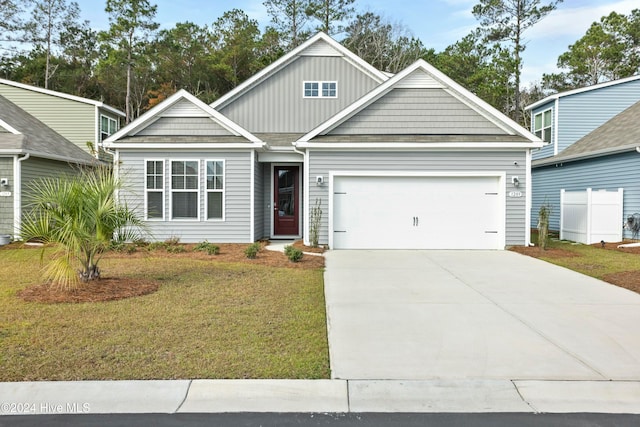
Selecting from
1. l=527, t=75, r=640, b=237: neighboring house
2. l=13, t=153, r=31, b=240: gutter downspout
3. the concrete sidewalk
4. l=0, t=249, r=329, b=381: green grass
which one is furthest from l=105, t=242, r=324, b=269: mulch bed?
l=527, t=75, r=640, b=237: neighboring house

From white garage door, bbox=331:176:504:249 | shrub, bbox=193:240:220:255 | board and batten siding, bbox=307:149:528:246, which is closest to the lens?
shrub, bbox=193:240:220:255

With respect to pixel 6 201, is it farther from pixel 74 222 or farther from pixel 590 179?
pixel 590 179

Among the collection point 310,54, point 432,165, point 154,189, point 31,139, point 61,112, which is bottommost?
point 154,189

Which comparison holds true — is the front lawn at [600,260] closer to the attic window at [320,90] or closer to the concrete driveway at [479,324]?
the concrete driveway at [479,324]

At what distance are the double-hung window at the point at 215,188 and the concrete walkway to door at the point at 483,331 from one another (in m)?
5.25

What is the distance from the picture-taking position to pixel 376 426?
362 centimetres

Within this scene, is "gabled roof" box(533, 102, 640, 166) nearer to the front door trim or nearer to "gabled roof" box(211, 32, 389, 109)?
"gabled roof" box(211, 32, 389, 109)

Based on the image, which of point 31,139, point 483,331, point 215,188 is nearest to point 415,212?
point 215,188

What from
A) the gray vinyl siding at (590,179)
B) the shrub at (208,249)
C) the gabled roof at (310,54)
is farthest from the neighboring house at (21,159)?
the gray vinyl siding at (590,179)

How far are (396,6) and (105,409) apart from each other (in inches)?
1517

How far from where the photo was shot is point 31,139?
16.1 meters

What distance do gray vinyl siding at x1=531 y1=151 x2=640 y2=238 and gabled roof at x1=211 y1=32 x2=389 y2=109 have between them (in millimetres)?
7823

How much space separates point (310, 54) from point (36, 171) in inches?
394

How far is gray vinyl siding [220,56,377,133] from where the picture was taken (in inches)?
691
